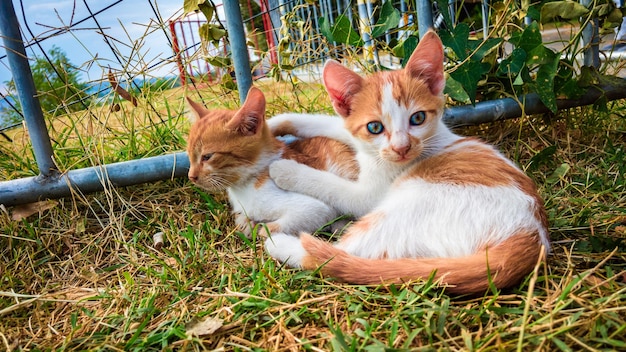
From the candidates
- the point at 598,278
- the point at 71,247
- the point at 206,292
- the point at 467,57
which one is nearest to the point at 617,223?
the point at 598,278

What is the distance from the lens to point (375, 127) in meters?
1.65

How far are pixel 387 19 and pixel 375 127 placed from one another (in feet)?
2.67

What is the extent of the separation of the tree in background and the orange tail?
60.0 inches

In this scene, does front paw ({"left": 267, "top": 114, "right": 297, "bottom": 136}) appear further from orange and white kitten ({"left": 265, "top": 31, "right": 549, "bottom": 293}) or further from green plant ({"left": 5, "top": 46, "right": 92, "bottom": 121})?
green plant ({"left": 5, "top": 46, "right": 92, "bottom": 121})

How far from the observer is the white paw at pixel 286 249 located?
150cm

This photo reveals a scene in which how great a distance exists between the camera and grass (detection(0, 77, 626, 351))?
3.63 feet

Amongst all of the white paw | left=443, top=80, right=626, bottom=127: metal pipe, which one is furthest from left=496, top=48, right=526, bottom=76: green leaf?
the white paw

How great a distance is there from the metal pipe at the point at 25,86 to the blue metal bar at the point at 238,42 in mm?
874

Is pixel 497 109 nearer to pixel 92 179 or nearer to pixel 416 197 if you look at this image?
pixel 416 197

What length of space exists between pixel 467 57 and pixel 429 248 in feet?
3.54

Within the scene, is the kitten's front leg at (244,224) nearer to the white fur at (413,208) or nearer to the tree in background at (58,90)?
the white fur at (413,208)

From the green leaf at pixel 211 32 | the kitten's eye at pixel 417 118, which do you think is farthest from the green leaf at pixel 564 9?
the green leaf at pixel 211 32

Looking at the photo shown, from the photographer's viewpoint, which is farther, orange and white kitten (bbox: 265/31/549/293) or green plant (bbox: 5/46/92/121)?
green plant (bbox: 5/46/92/121)

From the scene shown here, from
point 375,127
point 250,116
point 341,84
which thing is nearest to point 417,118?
point 375,127
